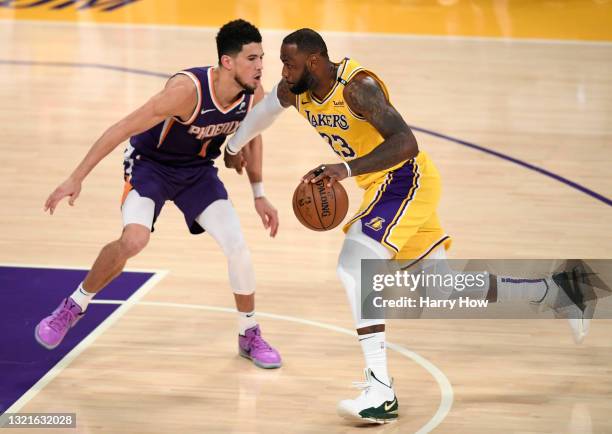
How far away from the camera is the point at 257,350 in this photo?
6219 millimetres

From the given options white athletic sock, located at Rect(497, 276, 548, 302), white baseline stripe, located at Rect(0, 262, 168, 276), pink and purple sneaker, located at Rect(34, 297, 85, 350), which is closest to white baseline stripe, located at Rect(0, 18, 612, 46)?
white baseline stripe, located at Rect(0, 262, 168, 276)

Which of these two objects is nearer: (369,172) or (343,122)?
(369,172)

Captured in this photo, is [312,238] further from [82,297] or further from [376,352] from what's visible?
[376,352]

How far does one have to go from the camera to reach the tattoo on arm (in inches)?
207

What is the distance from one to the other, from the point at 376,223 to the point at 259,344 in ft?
3.87

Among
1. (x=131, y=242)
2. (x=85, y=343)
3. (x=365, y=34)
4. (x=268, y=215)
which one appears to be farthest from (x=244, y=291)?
(x=365, y=34)

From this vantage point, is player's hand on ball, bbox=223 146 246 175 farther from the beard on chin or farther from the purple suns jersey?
the beard on chin

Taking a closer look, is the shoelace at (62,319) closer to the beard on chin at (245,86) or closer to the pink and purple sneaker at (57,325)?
the pink and purple sneaker at (57,325)

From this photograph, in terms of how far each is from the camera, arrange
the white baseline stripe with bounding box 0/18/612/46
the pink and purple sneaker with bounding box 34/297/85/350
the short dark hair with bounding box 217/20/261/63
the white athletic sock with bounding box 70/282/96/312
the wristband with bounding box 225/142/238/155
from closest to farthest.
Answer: the short dark hair with bounding box 217/20/261/63 → the pink and purple sneaker with bounding box 34/297/85/350 → the white athletic sock with bounding box 70/282/96/312 → the wristband with bounding box 225/142/238/155 → the white baseline stripe with bounding box 0/18/612/46

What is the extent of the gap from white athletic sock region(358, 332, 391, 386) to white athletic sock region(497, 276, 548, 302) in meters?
0.88

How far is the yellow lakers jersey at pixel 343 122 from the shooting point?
5496mm

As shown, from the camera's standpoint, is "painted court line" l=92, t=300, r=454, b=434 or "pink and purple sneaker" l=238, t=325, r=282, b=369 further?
"pink and purple sneaker" l=238, t=325, r=282, b=369

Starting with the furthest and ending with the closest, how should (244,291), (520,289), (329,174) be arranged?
(244,291)
(520,289)
(329,174)

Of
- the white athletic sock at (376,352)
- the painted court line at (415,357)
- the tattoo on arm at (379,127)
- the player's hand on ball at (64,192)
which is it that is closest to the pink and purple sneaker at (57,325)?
the player's hand on ball at (64,192)
